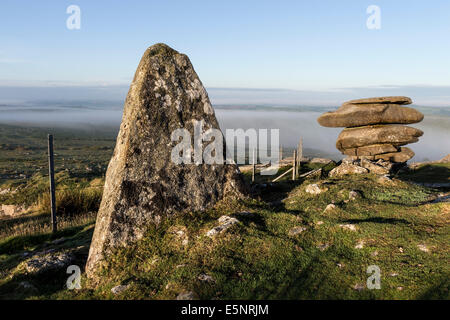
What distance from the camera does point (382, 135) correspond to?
2816 cm

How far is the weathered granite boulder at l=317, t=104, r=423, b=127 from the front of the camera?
90.7ft

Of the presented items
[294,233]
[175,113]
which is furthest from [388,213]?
[175,113]

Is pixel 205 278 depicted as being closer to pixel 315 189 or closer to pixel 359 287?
pixel 359 287

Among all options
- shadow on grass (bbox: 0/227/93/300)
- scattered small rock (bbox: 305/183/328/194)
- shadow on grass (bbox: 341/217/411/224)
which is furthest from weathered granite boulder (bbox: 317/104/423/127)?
shadow on grass (bbox: 0/227/93/300)

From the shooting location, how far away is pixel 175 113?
30.7 ft

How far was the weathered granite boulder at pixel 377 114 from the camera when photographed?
2764cm

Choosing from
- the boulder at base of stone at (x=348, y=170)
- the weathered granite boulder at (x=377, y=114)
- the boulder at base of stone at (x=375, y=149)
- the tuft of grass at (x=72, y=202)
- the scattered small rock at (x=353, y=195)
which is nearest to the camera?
the scattered small rock at (x=353, y=195)

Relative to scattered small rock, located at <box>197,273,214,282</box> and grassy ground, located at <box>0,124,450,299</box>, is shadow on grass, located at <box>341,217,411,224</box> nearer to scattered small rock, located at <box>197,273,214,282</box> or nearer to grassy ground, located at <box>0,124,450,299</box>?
grassy ground, located at <box>0,124,450,299</box>

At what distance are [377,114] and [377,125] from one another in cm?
150

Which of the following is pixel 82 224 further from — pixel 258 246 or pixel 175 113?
pixel 258 246

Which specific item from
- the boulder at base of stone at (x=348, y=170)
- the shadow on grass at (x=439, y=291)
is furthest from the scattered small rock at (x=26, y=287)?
the boulder at base of stone at (x=348, y=170)

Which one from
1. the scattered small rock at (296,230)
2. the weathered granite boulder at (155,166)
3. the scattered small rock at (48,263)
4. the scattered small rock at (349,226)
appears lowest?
the scattered small rock at (48,263)

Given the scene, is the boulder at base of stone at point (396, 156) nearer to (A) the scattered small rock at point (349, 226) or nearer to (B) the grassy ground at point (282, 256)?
(B) the grassy ground at point (282, 256)

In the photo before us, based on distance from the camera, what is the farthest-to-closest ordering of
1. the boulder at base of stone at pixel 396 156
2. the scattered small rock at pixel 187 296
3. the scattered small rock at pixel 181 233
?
the boulder at base of stone at pixel 396 156, the scattered small rock at pixel 181 233, the scattered small rock at pixel 187 296
